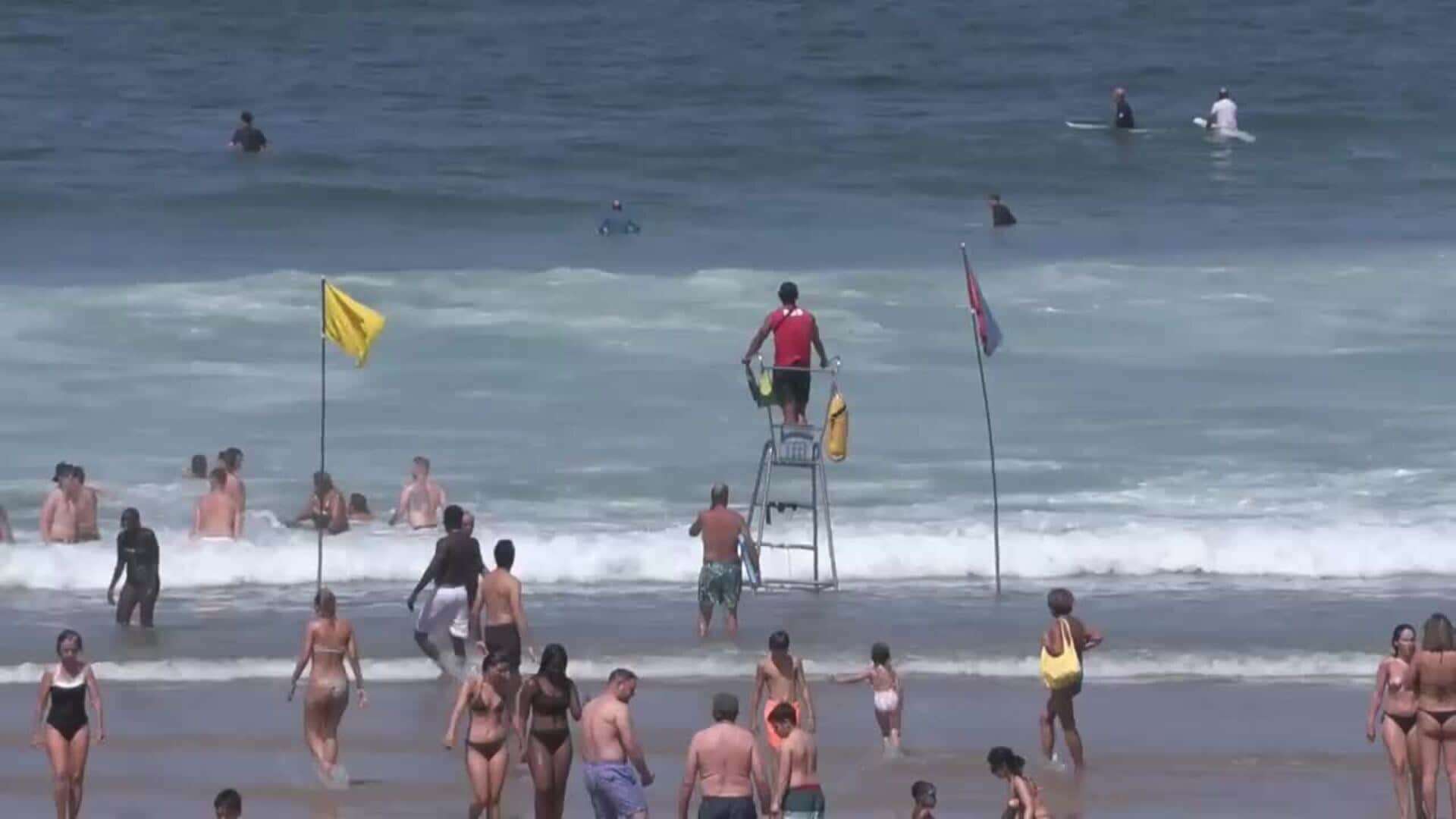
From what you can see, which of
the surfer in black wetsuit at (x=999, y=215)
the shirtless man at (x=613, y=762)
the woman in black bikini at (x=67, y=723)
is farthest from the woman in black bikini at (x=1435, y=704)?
the surfer in black wetsuit at (x=999, y=215)

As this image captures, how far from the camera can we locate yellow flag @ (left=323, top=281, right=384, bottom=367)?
15.9m

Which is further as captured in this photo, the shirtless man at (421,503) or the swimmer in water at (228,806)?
the shirtless man at (421,503)

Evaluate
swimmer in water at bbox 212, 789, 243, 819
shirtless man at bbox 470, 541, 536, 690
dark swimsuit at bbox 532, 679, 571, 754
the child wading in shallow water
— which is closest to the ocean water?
shirtless man at bbox 470, 541, 536, 690

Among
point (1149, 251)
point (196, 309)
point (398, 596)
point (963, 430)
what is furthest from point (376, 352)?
point (1149, 251)

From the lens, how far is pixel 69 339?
2622 centimetres

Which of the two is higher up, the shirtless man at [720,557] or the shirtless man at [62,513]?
the shirtless man at [62,513]

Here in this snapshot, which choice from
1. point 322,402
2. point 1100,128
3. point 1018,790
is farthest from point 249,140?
point 1018,790

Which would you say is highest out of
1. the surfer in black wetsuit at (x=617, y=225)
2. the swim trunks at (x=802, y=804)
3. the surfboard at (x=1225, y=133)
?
the surfboard at (x=1225, y=133)

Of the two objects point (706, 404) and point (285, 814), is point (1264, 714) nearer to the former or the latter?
point (285, 814)

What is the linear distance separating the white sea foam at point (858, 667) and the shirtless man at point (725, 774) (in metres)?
4.21

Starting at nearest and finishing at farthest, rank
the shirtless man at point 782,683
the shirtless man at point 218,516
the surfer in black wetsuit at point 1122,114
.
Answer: the shirtless man at point 782,683
the shirtless man at point 218,516
the surfer in black wetsuit at point 1122,114

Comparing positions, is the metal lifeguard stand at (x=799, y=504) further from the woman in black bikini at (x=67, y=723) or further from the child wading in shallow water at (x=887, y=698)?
the woman in black bikini at (x=67, y=723)

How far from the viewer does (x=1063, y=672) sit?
13.4m

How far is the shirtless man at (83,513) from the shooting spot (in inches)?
766
